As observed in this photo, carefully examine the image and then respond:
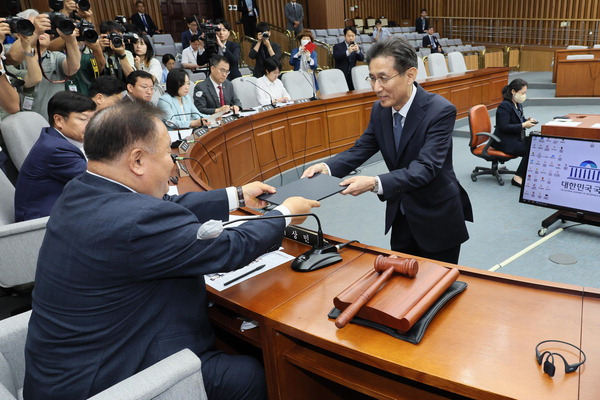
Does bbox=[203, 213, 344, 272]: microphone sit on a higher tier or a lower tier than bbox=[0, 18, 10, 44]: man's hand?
lower

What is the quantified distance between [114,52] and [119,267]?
11.1ft

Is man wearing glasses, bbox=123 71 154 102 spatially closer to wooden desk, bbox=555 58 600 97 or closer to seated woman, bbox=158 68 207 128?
seated woman, bbox=158 68 207 128

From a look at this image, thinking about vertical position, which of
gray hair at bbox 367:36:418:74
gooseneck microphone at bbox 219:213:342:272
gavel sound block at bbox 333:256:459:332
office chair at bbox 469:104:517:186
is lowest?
office chair at bbox 469:104:517:186

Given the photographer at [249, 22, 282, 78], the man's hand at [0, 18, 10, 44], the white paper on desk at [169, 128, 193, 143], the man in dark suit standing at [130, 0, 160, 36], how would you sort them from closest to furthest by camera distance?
1. the man's hand at [0, 18, 10, 44]
2. the white paper on desk at [169, 128, 193, 143]
3. the photographer at [249, 22, 282, 78]
4. the man in dark suit standing at [130, 0, 160, 36]

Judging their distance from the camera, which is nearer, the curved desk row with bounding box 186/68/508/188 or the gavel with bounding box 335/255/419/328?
the gavel with bounding box 335/255/419/328

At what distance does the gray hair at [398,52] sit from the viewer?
5.73 feet

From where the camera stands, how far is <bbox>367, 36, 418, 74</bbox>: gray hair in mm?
1747

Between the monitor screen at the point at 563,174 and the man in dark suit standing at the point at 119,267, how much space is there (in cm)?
224

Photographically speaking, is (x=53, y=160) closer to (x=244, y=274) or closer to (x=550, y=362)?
(x=244, y=274)

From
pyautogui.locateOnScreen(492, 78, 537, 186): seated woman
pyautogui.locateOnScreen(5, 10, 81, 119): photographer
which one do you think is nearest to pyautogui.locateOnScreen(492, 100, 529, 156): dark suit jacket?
pyautogui.locateOnScreen(492, 78, 537, 186): seated woman

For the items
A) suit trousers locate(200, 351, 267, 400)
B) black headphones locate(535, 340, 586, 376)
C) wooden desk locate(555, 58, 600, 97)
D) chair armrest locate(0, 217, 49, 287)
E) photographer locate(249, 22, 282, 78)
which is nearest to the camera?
black headphones locate(535, 340, 586, 376)

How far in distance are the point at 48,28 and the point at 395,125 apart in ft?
8.45

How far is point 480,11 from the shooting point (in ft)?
43.3

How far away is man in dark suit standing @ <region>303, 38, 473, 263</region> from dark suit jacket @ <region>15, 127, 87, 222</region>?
4.41ft
